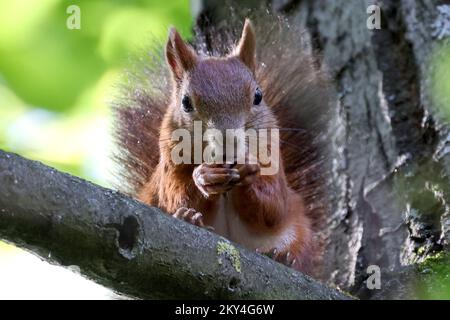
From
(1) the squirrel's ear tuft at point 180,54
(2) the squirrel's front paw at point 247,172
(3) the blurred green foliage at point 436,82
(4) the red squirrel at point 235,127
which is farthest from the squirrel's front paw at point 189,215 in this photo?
(3) the blurred green foliage at point 436,82

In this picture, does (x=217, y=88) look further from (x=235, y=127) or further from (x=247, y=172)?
(x=247, y=172)

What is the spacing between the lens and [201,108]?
304cm

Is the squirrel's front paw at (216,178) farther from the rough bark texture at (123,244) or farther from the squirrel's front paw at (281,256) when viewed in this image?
the rough bark texture at (123,244)

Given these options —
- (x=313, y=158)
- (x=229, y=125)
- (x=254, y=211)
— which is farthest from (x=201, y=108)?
(x=313, y=158)

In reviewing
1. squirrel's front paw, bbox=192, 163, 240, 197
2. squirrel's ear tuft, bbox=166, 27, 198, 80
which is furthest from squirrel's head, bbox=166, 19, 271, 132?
squirrel's front paw, bbox=192, 163, 240, 197

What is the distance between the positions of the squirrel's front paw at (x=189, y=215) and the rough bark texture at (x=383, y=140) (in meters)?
0.78

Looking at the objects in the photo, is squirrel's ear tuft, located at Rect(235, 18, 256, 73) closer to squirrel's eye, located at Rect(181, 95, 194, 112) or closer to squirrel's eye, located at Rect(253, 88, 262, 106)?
squirrel's eye, located at Rect(253, 88, 262, 106)

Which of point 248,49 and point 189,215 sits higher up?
point 248,49

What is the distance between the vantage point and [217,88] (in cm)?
307

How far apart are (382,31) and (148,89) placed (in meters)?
1.04

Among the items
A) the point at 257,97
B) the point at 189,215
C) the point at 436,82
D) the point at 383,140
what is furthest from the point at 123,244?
the point at 383,140

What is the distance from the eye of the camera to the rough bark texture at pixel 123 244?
183 centimetres

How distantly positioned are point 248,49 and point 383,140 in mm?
708

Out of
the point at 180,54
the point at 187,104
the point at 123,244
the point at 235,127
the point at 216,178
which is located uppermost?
the point at 180,54
